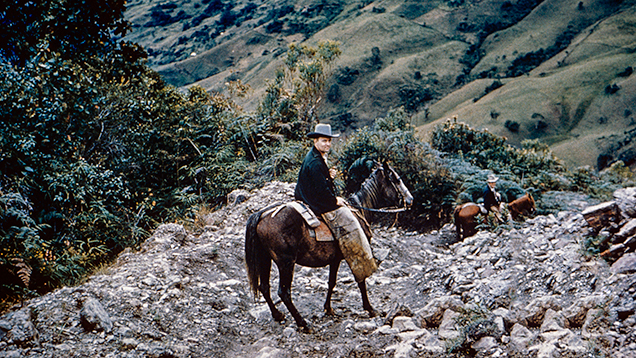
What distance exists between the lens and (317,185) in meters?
5.27

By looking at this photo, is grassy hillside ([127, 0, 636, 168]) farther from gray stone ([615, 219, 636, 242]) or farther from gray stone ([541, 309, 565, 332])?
gray stone ([541, 309, 565, 332])

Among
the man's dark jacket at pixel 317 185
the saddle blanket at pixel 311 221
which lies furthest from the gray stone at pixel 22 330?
the man's dark jacket at pixel 317 185

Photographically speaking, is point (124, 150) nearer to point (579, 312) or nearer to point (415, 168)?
point (415, 168)

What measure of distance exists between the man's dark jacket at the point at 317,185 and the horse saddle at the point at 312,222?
0.40 ft

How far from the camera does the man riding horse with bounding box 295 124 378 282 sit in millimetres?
5281

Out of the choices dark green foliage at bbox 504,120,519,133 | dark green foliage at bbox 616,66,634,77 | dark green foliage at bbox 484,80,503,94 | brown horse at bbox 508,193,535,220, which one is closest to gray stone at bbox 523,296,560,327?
brown horse at bbox 508,193,535,220

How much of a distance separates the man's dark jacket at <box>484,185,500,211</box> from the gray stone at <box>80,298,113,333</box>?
8.20 metres

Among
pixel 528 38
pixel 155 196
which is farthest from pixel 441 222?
pixel 528 38

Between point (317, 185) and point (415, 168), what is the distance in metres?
7.72

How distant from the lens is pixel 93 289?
5320 mm

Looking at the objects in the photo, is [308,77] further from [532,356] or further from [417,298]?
[532,356]

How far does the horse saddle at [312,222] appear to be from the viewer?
17.2 feet

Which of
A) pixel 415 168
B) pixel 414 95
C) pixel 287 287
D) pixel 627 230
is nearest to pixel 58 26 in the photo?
pixel 287 287

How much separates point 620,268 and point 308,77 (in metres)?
12.7
